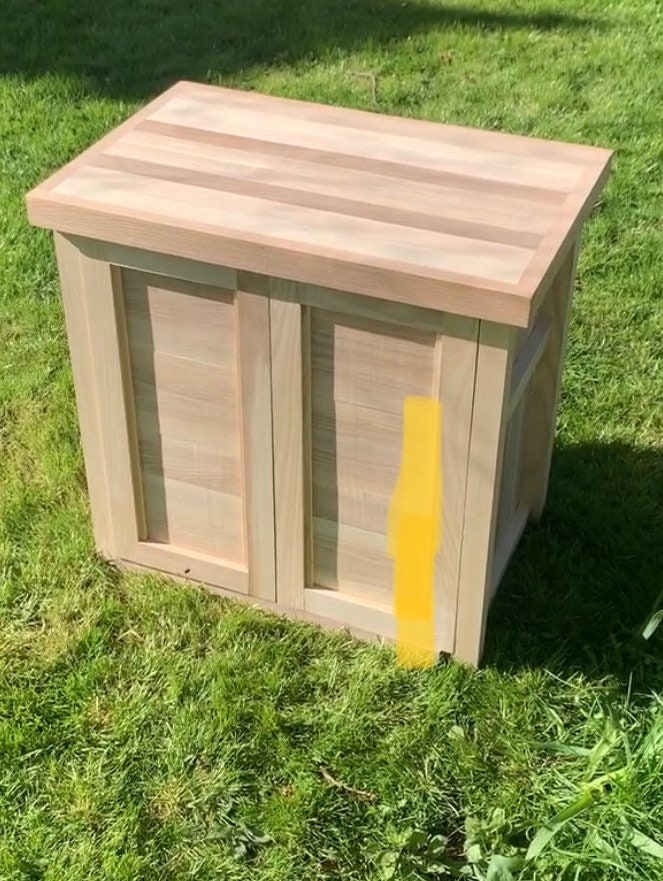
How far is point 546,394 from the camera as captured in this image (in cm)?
248

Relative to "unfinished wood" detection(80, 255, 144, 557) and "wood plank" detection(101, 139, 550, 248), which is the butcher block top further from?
"unfinished wood" detection(80, 255, 144, 557)

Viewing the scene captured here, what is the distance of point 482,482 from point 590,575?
2.08 ft

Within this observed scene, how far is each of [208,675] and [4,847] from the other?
49 cm

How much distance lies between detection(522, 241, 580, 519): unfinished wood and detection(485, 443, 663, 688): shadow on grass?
109 millimetres

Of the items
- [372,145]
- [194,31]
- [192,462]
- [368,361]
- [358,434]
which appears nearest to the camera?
[368,361]

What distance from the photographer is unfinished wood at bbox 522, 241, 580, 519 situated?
7.60 ft

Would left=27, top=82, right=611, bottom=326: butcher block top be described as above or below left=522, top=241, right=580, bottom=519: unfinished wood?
above

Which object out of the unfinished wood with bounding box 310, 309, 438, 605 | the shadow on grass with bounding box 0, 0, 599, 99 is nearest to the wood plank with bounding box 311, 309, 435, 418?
the unfinished wood with bounding box 310, 309, 438, 605

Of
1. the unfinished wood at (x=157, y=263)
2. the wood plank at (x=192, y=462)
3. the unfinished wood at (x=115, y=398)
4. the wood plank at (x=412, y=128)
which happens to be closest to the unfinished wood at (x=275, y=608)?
the unfinished wood at (x=115, y=398)

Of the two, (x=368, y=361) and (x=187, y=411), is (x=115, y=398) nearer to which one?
(x=187, y=411)

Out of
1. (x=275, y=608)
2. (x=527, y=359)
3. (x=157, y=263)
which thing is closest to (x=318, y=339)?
(x=157, y=263)

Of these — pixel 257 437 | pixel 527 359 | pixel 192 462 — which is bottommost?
pixel 192 462

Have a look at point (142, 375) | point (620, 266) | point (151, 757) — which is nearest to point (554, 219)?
point (142, 375)

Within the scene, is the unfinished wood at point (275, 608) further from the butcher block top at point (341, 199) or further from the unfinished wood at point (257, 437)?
the butcher block top at point (341, 199)
